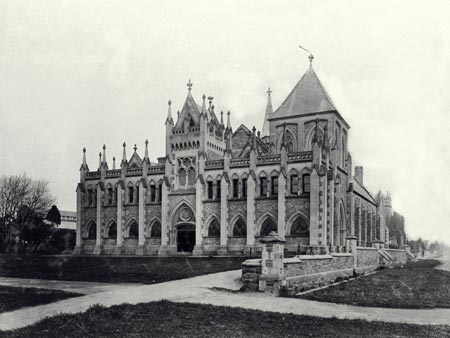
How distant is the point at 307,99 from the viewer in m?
46.8

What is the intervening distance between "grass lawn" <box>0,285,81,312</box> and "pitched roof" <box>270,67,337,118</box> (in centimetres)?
3351

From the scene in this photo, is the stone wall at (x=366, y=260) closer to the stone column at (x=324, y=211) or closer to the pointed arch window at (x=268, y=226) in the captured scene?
the stone column at (x=324, y=211)

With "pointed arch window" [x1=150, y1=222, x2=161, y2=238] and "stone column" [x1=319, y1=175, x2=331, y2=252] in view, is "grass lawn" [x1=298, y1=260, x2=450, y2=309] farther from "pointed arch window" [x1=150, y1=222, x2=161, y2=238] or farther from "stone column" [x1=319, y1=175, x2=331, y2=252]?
"pointed arch window" [x1=150, y1=222, x2=161, y2=238]

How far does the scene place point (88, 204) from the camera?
158ft

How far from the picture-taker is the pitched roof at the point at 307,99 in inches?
1802

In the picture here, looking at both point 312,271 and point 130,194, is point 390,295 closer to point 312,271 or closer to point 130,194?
point 312,271

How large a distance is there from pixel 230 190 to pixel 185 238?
651cm

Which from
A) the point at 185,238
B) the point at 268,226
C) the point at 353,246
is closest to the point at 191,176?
the point at 185,238

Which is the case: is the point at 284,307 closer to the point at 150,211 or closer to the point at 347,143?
the point at 150,211

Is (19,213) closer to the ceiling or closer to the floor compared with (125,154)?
closer to the floor

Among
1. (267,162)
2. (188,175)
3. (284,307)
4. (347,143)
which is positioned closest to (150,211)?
(188,175)

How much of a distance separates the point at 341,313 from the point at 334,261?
10625mm

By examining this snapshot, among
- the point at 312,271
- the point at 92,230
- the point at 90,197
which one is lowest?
the point at 312,271

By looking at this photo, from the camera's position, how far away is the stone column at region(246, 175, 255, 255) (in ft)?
123
